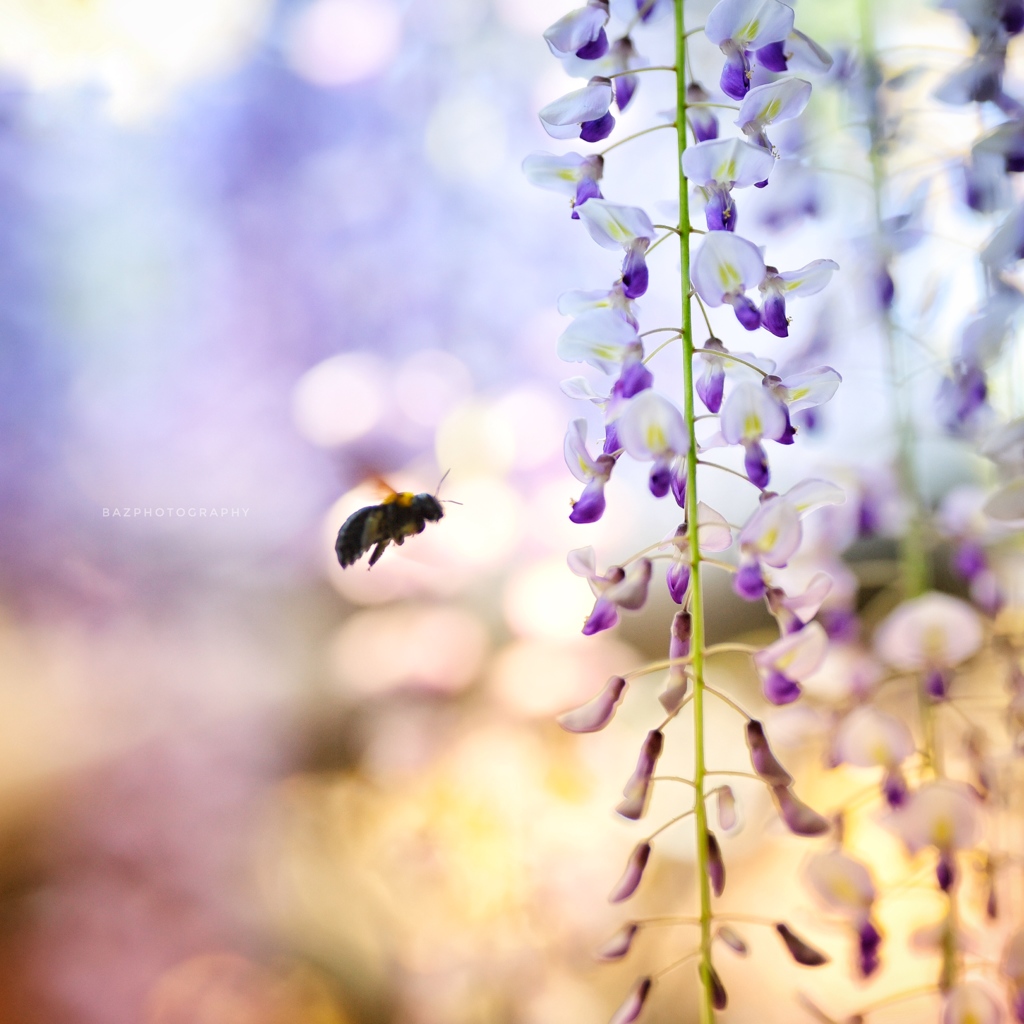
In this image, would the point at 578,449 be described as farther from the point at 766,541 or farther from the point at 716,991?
the point at 716,991

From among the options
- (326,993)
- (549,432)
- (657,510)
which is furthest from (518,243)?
(326,993)

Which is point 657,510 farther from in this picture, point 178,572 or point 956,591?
point 178,572

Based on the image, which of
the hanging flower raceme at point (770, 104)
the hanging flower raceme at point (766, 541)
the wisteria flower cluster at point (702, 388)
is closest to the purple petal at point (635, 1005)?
the wisteria flower cluster at point (702, 388)

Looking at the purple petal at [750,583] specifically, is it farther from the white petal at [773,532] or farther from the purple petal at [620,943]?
the purple petal at [620,943]

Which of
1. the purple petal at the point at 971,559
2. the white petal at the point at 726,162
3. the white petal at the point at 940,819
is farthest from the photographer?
the purple petal at the point at 971,559

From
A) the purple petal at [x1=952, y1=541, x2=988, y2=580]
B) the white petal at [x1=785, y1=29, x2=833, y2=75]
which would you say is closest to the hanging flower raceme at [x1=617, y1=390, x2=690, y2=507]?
the white petal at [x1=785, y1=29, x2=833, y2=75]

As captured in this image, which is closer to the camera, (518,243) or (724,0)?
(724,0)

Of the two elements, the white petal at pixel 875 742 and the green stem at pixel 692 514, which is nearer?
the green stem at pixel 692 514
